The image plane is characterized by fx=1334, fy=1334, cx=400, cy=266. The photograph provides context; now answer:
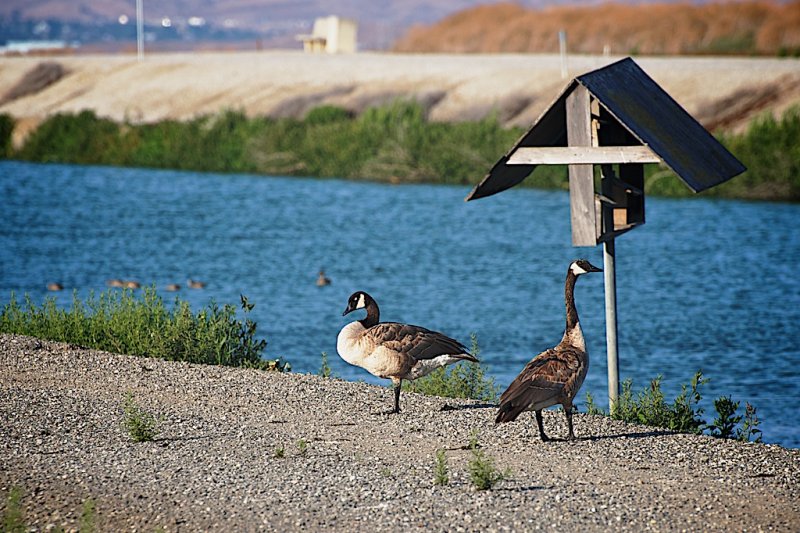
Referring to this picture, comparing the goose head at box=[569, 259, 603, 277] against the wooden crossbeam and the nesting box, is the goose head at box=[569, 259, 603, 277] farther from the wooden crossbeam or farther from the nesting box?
the wooden crossbeam

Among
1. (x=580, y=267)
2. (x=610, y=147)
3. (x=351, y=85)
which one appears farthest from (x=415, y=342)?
(x=351, y=85)

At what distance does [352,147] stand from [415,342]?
34319 mm

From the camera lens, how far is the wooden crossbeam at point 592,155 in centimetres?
1173

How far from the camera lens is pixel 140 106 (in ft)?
193

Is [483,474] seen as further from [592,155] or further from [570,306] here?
[592,155]

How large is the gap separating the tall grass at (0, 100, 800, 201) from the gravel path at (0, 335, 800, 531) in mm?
26237

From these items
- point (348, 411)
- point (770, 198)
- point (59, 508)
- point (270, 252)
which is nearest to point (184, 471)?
point (59, 508)

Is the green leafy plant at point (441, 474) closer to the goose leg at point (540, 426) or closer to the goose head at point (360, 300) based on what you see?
the goose leg at point (540, 426)

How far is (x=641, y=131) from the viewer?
11680mm

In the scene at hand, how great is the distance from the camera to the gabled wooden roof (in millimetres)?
11664

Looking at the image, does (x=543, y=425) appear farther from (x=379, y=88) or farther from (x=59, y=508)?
(x=379, y=88)

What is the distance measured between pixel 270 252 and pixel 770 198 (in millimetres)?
15147

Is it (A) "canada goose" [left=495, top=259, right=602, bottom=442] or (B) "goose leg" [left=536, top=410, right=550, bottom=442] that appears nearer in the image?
(A) "canada goose" [left=495, top=259, right=602, bottom=442]

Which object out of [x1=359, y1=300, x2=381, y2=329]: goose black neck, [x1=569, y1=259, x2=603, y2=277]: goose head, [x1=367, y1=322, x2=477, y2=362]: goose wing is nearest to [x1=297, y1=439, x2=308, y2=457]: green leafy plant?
[x1=367, y1=322, x2=477, y2=362]: goose wing
